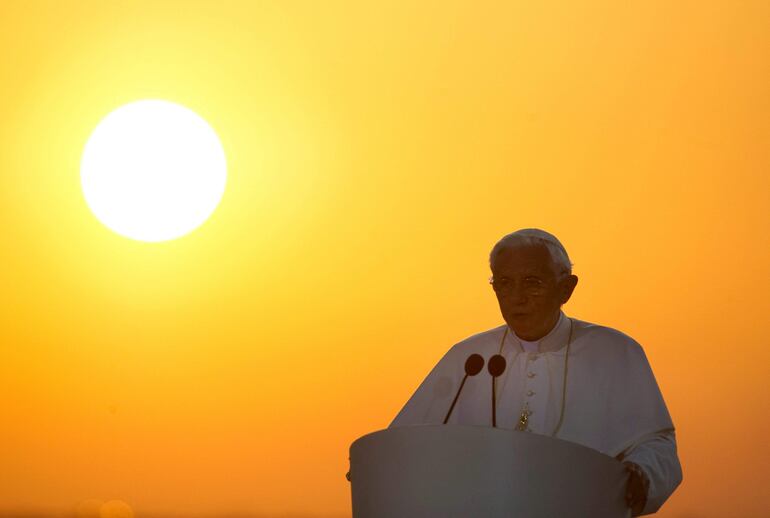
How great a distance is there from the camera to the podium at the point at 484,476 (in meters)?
4.20

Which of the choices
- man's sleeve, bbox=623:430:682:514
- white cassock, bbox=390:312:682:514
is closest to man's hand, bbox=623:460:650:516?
man's sleeve, bbox=623:430:682:514

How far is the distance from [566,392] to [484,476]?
1498 millimetres

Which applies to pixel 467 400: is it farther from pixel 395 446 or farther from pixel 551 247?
pixel 395 446

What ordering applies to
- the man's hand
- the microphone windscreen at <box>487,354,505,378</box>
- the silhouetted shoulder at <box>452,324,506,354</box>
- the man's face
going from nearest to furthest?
the man's hand
the microphone windscreen at <box>487,354,505,378</box>
the man's face
the silhouetted shoulder at <box>452,324,506,354</box>

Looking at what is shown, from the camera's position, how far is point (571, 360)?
575cm

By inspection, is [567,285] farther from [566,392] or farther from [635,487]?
[635,487]

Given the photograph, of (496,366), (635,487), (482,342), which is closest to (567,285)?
(482,342)

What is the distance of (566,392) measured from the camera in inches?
222

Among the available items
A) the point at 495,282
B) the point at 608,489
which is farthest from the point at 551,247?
the point at 608,489

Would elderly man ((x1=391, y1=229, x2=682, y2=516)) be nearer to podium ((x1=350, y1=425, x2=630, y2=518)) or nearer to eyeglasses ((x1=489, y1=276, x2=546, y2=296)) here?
eyeglasses ((x1=489, y1=276, x2=546, y2=296))

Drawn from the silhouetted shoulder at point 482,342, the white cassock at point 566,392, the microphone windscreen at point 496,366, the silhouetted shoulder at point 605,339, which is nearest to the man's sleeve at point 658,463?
the white cassock at point 566,392

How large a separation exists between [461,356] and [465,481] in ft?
5.55

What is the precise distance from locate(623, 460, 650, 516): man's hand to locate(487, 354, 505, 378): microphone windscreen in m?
0.64

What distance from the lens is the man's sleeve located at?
4.80m
